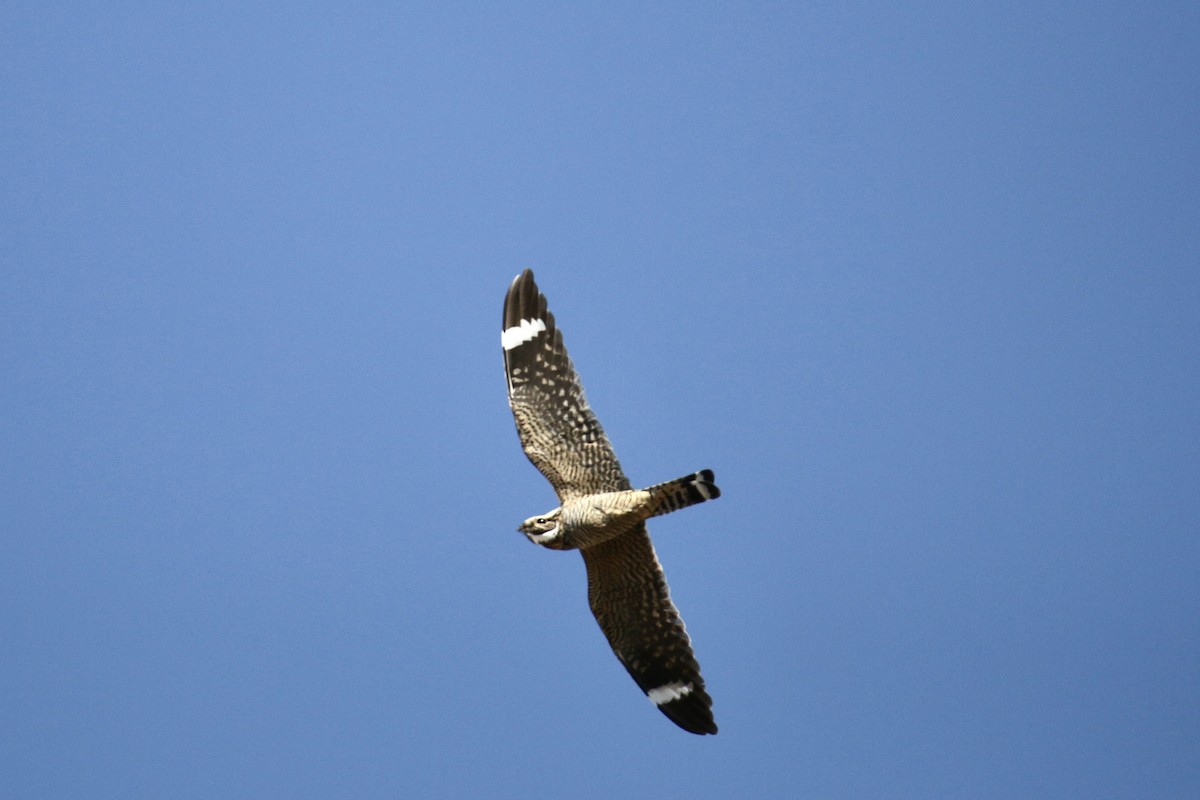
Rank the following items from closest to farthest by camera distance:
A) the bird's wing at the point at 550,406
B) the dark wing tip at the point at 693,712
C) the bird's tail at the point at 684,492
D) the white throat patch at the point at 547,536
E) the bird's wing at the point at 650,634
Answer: the bird's tail at the point at 684,492 → the white throat patch at the point at 547,536 → the bird's wing at the point at 550,406 → the bird's wing at the point at 650,634 → the dark wing tip at the point at 693,712

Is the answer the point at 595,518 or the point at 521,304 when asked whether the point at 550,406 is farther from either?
the point at 595,518

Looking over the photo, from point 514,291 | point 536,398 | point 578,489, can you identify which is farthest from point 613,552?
point 514,291

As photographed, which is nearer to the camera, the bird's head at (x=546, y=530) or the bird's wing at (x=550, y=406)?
the bird's head at (x=546, y=530)

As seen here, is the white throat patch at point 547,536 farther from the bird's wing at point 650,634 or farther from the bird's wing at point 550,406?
the bird's wing at point 650,634

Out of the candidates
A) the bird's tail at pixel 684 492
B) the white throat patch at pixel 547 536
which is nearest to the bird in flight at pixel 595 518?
the white throat patch at pixel 547 536

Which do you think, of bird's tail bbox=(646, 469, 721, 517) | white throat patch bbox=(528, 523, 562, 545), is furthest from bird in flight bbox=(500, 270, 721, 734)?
bird's tail bbox=(646, 469, 721, 517)

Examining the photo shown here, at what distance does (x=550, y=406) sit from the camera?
9609 millimetres

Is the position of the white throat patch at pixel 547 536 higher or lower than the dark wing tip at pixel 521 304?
lower

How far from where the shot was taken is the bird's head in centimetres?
916

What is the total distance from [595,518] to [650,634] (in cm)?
133

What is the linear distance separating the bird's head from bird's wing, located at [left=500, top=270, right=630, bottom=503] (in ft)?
0.63

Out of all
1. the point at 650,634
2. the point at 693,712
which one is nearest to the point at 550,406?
the point at 650,634

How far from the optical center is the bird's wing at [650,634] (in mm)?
9641

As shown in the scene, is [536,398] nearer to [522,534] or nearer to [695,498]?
[522,534]
